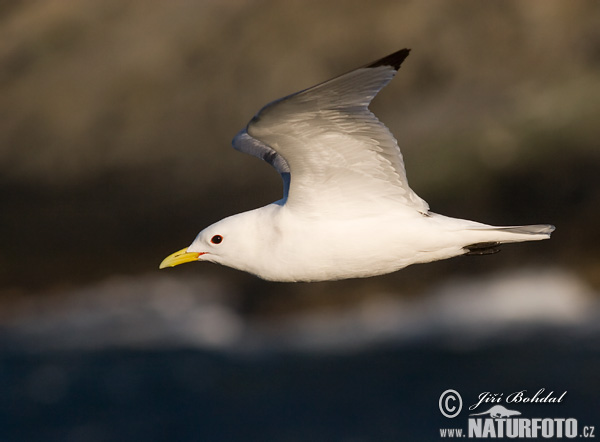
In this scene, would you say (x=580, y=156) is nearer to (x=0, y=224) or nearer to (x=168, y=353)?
(x=168, y=353)

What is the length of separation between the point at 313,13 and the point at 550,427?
7.52 meters

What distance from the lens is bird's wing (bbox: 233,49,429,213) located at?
588 cm

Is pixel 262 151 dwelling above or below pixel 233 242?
above

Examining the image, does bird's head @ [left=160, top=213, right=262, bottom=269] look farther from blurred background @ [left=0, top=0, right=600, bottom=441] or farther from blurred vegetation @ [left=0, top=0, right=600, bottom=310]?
blurred vegetation @ [left=0, top=0, right=600, bottom=310]

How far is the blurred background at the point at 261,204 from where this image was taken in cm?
1389

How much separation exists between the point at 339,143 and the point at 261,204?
8.15 metres

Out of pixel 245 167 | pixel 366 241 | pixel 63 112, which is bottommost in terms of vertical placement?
pixel 366 241

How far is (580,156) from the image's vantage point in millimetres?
14438

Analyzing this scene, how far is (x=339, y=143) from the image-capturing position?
6410 millimetres

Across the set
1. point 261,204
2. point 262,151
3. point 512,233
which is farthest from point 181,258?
point 261,204

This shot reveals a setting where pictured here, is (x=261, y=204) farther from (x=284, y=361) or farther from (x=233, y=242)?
(x=233, y=242)

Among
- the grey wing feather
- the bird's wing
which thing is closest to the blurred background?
the grey wing feather

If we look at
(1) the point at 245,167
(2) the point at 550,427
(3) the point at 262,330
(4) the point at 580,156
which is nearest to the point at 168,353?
(3) the point at 262,330
